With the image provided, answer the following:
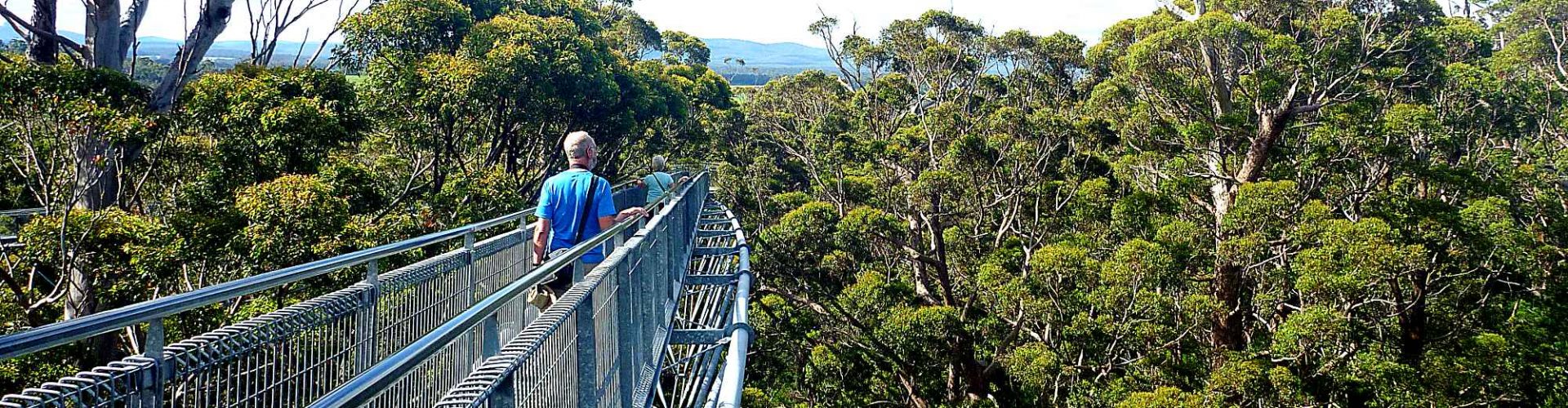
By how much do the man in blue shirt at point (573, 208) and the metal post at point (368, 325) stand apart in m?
0.95

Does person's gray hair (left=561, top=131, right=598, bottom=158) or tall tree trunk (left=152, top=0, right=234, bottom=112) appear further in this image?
tall tree trunk (left=152, top=0, right=234, bottom=112)

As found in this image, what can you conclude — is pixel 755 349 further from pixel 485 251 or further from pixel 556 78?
pixel 485 251

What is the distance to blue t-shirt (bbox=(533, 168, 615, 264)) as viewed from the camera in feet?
14.2

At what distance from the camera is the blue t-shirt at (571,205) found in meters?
4.32

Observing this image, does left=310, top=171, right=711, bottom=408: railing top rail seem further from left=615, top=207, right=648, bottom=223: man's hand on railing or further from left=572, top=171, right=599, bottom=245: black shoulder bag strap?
left=615, top=207, right=648, bottom=223: man's hand on railing

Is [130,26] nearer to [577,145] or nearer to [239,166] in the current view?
[239,166]

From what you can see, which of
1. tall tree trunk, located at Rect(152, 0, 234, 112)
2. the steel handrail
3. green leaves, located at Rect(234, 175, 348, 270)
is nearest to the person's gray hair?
the steel handrail

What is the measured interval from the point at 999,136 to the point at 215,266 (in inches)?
508

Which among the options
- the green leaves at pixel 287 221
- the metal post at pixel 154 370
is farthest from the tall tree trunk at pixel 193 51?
the metal post at pixel 154 370

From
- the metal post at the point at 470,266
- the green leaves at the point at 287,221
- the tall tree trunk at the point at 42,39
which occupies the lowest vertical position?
the green leaves at the point at 287,221

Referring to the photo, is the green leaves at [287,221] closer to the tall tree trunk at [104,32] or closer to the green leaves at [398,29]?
the tall tree trunk at [104,32]

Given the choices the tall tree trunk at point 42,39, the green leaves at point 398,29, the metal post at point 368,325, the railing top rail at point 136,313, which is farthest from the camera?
the green leaves at point 398,29

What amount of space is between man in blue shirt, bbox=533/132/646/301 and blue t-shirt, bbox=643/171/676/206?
7.56 ft

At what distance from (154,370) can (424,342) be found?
48 centimetres
